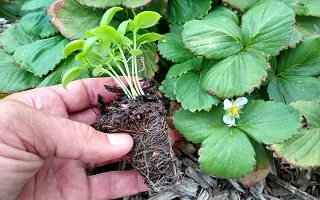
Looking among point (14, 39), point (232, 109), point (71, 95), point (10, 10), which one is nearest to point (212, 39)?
point (232, 109)

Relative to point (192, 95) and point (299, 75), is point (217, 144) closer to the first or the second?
point (192, 95)

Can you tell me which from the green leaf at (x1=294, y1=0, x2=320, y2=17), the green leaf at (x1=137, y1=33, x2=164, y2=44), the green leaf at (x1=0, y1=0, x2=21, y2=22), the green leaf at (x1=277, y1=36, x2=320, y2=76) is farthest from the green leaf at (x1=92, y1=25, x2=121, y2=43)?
the green leaf at (x1=0, y1=0, x2=21, y2=22)

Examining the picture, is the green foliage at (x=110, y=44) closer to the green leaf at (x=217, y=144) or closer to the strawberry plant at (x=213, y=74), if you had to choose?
the strawberry plant at (x=213, y=74)

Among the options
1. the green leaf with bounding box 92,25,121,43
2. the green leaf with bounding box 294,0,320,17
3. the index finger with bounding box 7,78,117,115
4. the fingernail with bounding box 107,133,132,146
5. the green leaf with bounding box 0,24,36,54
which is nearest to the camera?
the green leaf with bounding box 92,25,121,43

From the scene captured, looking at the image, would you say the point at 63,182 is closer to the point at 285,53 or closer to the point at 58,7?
the point at 58,7

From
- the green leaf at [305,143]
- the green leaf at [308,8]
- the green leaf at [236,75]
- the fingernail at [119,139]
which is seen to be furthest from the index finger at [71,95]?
the green leaf at [308,8]

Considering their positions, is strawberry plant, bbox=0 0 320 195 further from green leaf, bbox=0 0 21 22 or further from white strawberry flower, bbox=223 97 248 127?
green leaf, bbox=0 0 21 22

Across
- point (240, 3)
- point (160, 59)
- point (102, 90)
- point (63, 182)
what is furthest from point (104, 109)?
point (240, 3)
